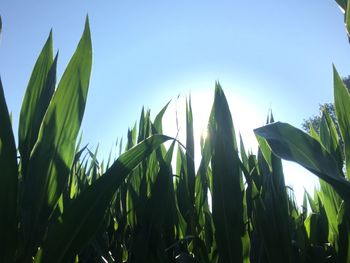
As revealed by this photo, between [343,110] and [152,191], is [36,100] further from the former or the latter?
[343,110]

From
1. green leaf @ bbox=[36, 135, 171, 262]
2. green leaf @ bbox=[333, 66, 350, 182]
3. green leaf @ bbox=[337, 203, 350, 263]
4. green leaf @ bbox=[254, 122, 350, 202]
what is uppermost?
green leaf @ bbox=[333, 66, 350, 182]

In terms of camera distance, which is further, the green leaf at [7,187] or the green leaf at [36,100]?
the green leaf at [36,100]

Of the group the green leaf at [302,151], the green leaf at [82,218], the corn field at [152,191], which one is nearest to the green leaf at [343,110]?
the corn field at [152,191]

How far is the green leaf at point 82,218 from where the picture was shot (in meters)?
0.52

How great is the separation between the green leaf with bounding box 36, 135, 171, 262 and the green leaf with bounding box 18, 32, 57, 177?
0.36 ft

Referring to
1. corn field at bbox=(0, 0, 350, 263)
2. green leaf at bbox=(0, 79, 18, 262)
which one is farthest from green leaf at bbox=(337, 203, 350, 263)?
green leaf at bbox=(0, 79, 18, 262)

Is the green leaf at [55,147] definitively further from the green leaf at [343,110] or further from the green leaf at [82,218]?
the green leaf at [343,110]

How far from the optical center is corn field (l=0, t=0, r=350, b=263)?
20.6 inches

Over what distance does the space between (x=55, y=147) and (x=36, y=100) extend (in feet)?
0.41

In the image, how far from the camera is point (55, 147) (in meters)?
0.57

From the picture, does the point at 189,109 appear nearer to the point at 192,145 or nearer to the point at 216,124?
the point at 192,145

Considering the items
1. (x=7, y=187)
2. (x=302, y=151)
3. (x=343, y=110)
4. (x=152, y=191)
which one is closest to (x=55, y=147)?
(x=7, y=187)

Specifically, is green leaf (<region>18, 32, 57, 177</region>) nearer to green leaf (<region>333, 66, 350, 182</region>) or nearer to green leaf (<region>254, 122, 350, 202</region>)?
green leaf (<region>254, 122, 350, 202</region>)

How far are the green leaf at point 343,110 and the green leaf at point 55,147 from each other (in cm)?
44
